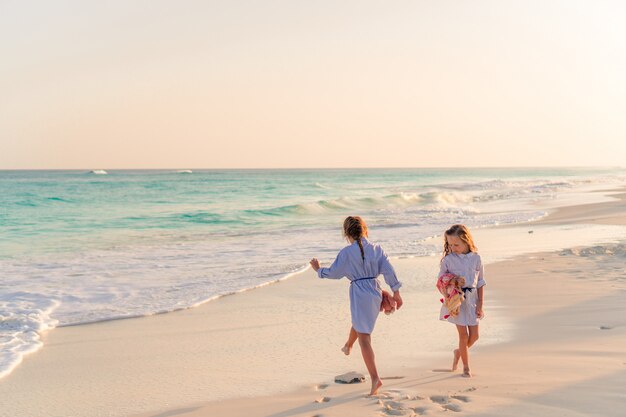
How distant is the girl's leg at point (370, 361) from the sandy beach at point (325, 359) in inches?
3.0

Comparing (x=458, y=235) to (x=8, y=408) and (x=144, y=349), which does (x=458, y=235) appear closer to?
(x=144, y=349)

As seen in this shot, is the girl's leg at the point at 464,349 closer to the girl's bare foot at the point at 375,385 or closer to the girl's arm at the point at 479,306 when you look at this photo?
the girl's arm at the point at 479,306

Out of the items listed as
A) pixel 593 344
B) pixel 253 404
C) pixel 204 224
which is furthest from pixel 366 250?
pixel 204 224

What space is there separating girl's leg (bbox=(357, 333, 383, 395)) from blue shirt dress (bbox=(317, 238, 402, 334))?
55 mm

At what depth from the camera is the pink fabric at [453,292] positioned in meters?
5.50

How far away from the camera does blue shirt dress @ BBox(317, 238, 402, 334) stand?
523cm

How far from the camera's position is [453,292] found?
18.1 feet

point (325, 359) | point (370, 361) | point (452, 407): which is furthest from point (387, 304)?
point (325, 359)

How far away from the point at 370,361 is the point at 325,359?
108 cm

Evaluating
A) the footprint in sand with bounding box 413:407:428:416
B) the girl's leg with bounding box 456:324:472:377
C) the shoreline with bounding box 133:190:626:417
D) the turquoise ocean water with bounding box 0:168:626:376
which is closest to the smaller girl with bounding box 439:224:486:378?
the girl's leg with bounding box 456:324:472:377

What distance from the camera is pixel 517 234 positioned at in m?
16.8

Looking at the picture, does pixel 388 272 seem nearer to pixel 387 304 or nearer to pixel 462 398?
pixel 387 304

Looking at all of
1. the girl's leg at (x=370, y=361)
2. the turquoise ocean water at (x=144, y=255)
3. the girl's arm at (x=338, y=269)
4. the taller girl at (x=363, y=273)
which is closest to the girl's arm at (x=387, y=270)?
the taller girl at (x=363, y=273)

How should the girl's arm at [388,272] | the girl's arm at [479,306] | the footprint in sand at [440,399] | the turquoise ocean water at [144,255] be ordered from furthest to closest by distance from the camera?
the turquoise ocean water at [144,255]
the girl's arm at [479,306]
the girl's arm at [388,272]
the footprint in sand at [440,399]
